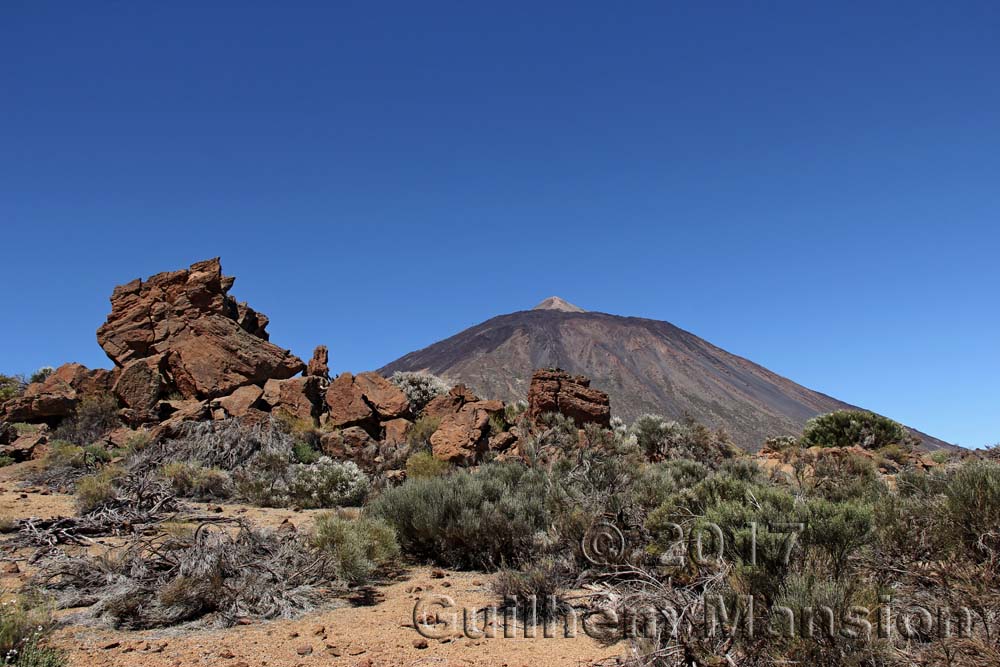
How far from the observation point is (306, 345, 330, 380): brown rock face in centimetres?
1788

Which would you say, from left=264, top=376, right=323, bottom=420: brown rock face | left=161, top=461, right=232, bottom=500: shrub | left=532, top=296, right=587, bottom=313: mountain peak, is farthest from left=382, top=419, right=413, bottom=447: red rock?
left=532, top=296, right=587, bottom=313: mountain peak

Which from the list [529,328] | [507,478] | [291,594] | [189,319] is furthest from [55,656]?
[529,328]

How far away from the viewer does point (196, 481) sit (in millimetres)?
10492

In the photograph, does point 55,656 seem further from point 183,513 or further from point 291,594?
point 183,513

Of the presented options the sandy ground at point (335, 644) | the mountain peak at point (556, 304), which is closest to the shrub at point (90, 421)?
the sandy ground at point (335, 644)

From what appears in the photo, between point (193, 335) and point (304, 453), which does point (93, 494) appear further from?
point (193, 335)

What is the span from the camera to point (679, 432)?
16.6m

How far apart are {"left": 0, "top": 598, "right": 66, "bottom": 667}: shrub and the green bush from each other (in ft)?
11.9

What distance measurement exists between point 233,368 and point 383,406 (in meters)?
4.20

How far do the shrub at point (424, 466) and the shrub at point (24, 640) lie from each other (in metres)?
7.07

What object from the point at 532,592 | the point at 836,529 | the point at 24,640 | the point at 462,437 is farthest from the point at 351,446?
the point at 836,529

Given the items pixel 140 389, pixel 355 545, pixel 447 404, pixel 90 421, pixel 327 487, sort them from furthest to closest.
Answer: pixel 447 404 < pixel 140 389 < pixel 90 421 < pixel 327 487 < pixel 355 545

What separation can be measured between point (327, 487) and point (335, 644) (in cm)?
624

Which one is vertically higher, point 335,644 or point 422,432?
point 422,432
